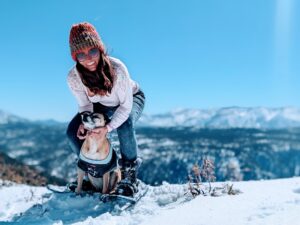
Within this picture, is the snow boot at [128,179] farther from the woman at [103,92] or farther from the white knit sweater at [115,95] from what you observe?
the white knit sweater at [115,95]

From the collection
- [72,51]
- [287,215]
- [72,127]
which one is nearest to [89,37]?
[72,51]

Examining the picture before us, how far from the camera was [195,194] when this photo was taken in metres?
5.50

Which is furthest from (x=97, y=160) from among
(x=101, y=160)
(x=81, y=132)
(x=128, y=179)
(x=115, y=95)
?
(x=115, y=95)

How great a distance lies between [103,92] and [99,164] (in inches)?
41.2

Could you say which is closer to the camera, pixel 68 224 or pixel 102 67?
pixel 68 224

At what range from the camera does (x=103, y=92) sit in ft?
17.9

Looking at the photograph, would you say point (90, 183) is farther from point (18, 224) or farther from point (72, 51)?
point (72, 51)

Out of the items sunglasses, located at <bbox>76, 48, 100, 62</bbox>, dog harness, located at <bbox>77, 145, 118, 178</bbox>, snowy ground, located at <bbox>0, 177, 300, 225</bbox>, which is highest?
sunglasses, located at <bbox>76, 48, 100, 62</bbox>

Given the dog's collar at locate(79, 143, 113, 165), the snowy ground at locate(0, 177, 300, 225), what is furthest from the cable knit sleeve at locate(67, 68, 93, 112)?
the snowy ground at locate(0, 177, 300, 225)

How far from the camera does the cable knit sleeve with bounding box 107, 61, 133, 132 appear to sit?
5405mm

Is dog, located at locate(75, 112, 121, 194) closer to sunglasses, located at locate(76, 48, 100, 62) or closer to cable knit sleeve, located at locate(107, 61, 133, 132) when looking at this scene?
cable knit sleeve, located at locate(107, 61, 133, 132)

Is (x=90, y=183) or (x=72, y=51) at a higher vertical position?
(x=72, y=51)

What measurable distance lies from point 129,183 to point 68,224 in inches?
48.3

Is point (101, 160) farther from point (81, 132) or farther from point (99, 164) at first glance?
point (81, 132)
